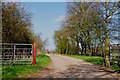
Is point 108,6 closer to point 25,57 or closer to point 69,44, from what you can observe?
point 25,57

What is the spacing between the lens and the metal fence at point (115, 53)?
56.6 feet

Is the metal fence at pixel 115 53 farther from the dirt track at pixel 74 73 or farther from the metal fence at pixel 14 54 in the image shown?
the metal fence at pixel 14 54

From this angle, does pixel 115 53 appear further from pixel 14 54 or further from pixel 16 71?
pixel 16 71

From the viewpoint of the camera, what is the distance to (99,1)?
19.1 meters

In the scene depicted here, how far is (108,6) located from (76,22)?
2330 cm

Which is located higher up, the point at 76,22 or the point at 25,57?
the point at 76,22

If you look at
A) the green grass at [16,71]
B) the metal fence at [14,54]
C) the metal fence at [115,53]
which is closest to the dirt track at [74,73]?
the green grass at [16,71]

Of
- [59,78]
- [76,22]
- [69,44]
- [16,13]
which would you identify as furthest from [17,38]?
[69,44]

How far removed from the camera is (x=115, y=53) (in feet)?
58.6

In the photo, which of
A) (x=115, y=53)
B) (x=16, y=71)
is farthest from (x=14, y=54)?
(x=115, y=53)

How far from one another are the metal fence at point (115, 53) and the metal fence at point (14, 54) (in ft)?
19.7

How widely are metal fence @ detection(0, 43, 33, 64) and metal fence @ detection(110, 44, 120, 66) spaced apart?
5997mm

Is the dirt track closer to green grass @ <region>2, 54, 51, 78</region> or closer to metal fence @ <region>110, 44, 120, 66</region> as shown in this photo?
green grass @ <region>2, 54, 51, 78</region>

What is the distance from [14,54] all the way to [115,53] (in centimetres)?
726
